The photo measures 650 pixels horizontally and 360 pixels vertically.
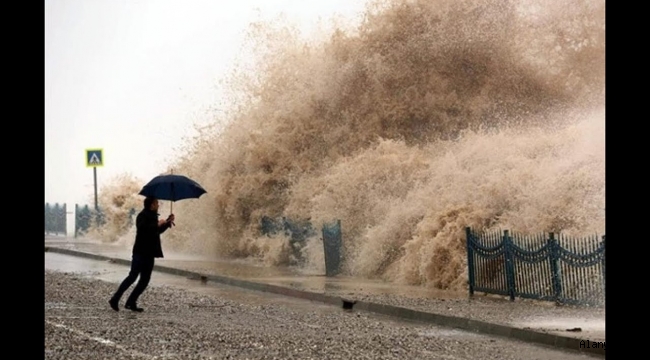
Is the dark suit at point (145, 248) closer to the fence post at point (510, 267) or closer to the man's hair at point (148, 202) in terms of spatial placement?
the man's hair at point (148, 202)

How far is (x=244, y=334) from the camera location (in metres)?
14.5

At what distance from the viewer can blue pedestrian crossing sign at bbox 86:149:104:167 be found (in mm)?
47094

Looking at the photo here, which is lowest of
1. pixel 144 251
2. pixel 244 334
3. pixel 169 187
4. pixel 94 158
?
pixel 244 334

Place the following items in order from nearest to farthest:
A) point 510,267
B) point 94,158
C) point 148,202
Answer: point 148,202
point 510,267
point 94,158

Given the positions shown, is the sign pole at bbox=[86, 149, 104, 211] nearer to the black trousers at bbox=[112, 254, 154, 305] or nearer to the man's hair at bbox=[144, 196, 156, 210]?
the man's hair at bbox=[144, 196, 156, 210]

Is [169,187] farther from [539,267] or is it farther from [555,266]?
[555,266]

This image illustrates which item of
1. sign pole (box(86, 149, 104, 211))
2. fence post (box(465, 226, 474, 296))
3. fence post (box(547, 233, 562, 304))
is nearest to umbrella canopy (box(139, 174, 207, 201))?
fence post (box(465, 226, 474, 296))

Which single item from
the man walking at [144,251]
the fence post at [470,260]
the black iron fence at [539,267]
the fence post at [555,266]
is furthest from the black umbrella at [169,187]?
the fence post at [555,266]

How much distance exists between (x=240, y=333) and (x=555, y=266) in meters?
5.39

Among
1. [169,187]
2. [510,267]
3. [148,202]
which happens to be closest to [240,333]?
[148,202]

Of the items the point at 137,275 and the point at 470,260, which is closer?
the point at 137,275
